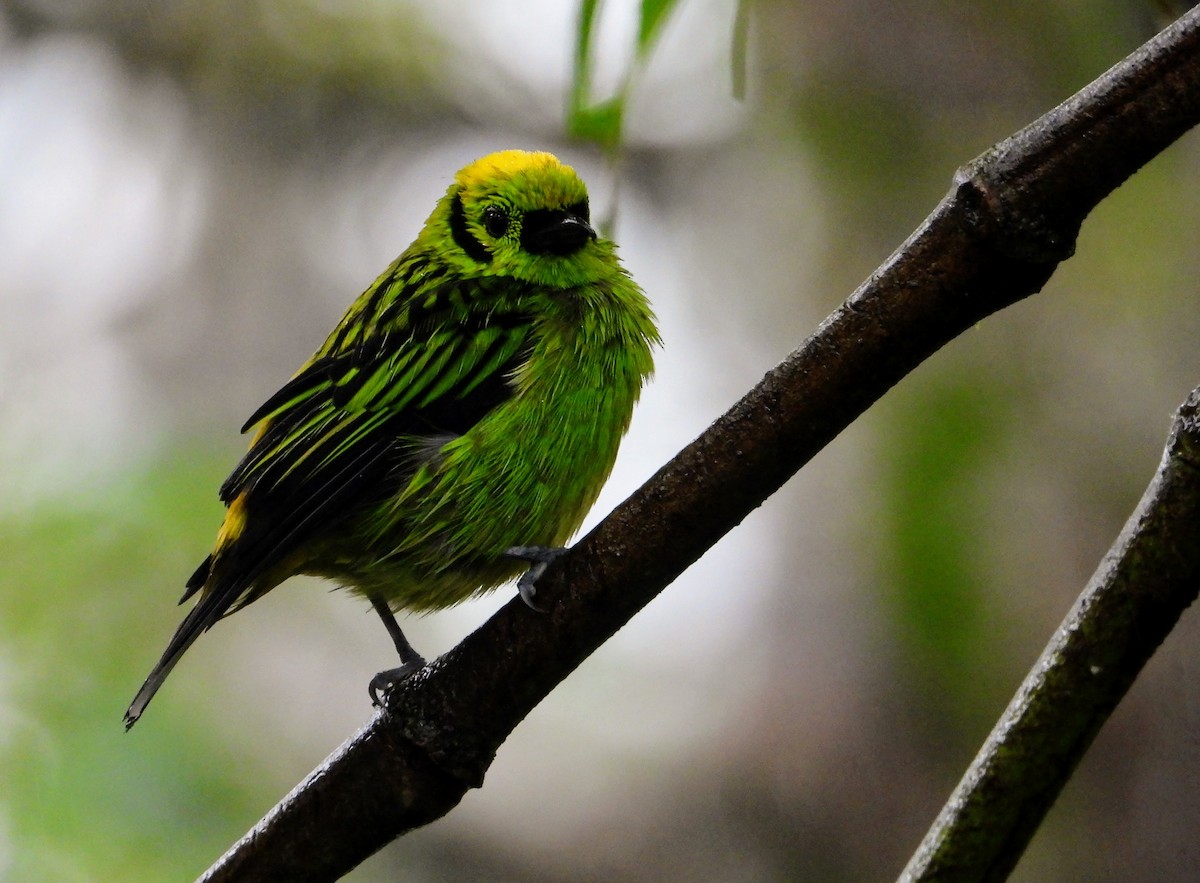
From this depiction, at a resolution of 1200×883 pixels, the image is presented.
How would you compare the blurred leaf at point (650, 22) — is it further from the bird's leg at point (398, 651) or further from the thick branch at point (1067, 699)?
the bird's leg at point (398, 651)

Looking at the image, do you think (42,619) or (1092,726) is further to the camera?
(42,619)

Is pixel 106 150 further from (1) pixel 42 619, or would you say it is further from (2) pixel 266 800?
(2) pixel 266 800

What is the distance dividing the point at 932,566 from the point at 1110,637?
3246 millimetres

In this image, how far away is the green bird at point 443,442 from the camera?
2.88 metres

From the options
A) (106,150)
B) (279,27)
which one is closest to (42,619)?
(106,150)

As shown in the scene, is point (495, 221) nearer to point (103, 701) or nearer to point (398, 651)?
point (398, 651)

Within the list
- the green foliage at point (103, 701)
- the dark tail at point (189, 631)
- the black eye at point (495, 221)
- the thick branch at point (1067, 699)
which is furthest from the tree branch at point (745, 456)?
the green foliage at point (103, 701)

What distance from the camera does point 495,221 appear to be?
139 inches

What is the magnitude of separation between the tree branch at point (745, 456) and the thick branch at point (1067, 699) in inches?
12.1

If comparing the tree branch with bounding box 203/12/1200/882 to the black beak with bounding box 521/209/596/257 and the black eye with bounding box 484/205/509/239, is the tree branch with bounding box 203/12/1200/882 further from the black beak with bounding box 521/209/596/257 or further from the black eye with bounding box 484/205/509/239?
the black eye with bounding box 484/205/509/239

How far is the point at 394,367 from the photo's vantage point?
10.2 ft

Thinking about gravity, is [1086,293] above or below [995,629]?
above

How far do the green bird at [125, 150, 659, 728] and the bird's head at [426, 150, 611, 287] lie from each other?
12 millimetres

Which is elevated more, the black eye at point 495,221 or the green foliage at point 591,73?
the black eye at point 495,221
